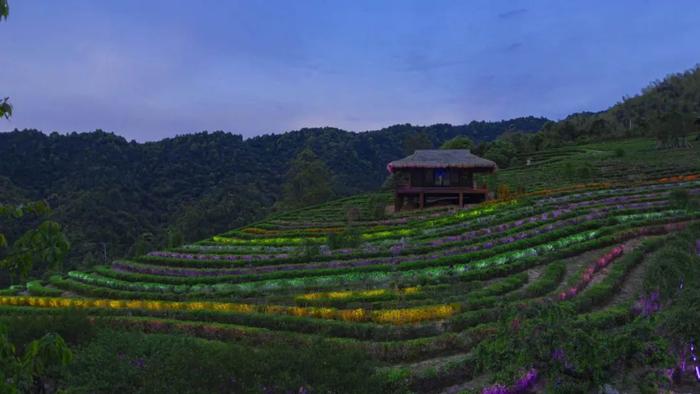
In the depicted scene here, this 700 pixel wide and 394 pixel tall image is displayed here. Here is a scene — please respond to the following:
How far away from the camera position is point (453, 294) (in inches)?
792

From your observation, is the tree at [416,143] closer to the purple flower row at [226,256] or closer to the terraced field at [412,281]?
the terraced field at [412,281]

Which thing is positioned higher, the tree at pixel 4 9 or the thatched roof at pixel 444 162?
the tree at pixel 4 9

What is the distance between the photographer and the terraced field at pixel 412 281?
606 inches

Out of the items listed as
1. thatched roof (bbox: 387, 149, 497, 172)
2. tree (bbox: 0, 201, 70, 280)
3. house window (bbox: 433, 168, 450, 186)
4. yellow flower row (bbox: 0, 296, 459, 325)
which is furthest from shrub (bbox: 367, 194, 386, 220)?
tree (bbox: 0, 201, 70, 280)

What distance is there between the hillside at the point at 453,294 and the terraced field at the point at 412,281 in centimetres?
8

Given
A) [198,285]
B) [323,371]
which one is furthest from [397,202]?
[323,371]

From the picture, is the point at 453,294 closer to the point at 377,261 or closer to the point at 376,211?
the point at 377,261

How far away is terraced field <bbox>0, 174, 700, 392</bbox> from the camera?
15.4 m

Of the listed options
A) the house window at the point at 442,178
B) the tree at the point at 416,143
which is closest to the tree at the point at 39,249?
the house window at the point at 442,178

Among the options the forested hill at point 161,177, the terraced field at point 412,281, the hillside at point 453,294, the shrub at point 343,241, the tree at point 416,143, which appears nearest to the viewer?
the hillside at point 453,294

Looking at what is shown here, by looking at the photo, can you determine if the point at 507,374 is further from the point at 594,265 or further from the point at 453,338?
the point at 594,265

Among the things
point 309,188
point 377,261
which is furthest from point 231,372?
point 309,188

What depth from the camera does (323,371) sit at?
10109 mm

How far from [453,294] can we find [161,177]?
81644 millimetres
